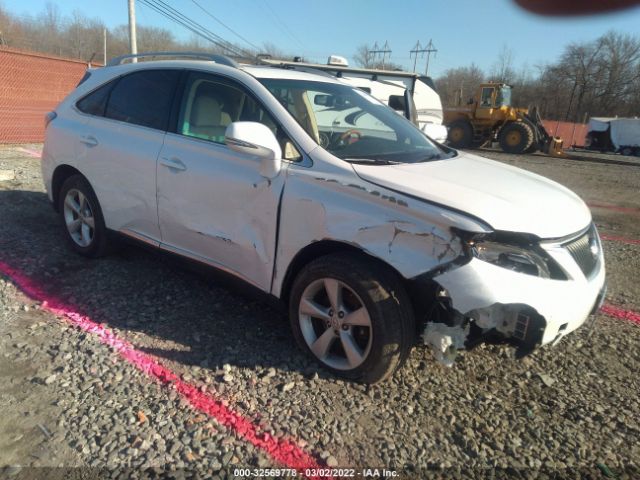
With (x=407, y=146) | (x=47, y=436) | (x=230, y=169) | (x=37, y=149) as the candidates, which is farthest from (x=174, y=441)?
(x=37, y=149)

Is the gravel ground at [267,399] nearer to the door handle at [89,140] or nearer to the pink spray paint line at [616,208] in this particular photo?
the door handle at [89,140]

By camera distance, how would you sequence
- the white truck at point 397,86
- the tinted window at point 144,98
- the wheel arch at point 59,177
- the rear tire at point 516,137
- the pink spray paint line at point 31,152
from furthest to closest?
the rear tire at point 516,137 → the pink spray paint line at point 31,152 → the white truck at point 397,86 → the wheel arch at point 59,177 → the tinted window at point 144,98

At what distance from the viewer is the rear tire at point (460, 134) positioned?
2406 cm

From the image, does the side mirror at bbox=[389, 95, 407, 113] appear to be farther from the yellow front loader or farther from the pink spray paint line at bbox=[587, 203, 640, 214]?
the yellow front loader

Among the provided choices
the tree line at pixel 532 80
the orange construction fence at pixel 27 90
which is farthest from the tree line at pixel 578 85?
the orange construction fence at pixel 27 90

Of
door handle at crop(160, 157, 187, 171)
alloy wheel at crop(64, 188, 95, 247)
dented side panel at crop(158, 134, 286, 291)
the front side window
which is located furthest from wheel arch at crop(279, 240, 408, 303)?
alloy wheel at crop(64, 188, 95, 247)

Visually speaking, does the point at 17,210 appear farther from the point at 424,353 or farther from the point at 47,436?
the point at 424,353

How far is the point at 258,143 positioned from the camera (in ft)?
8.87

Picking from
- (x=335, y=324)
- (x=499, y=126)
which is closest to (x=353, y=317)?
(x=335, y=324)

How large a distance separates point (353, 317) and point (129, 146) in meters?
2.20

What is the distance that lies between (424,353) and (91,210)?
2969 mm

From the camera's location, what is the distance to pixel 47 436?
7.30ft

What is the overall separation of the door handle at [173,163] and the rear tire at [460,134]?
73.5 ft

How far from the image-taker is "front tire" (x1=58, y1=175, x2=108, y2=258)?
Answer: 405cm
